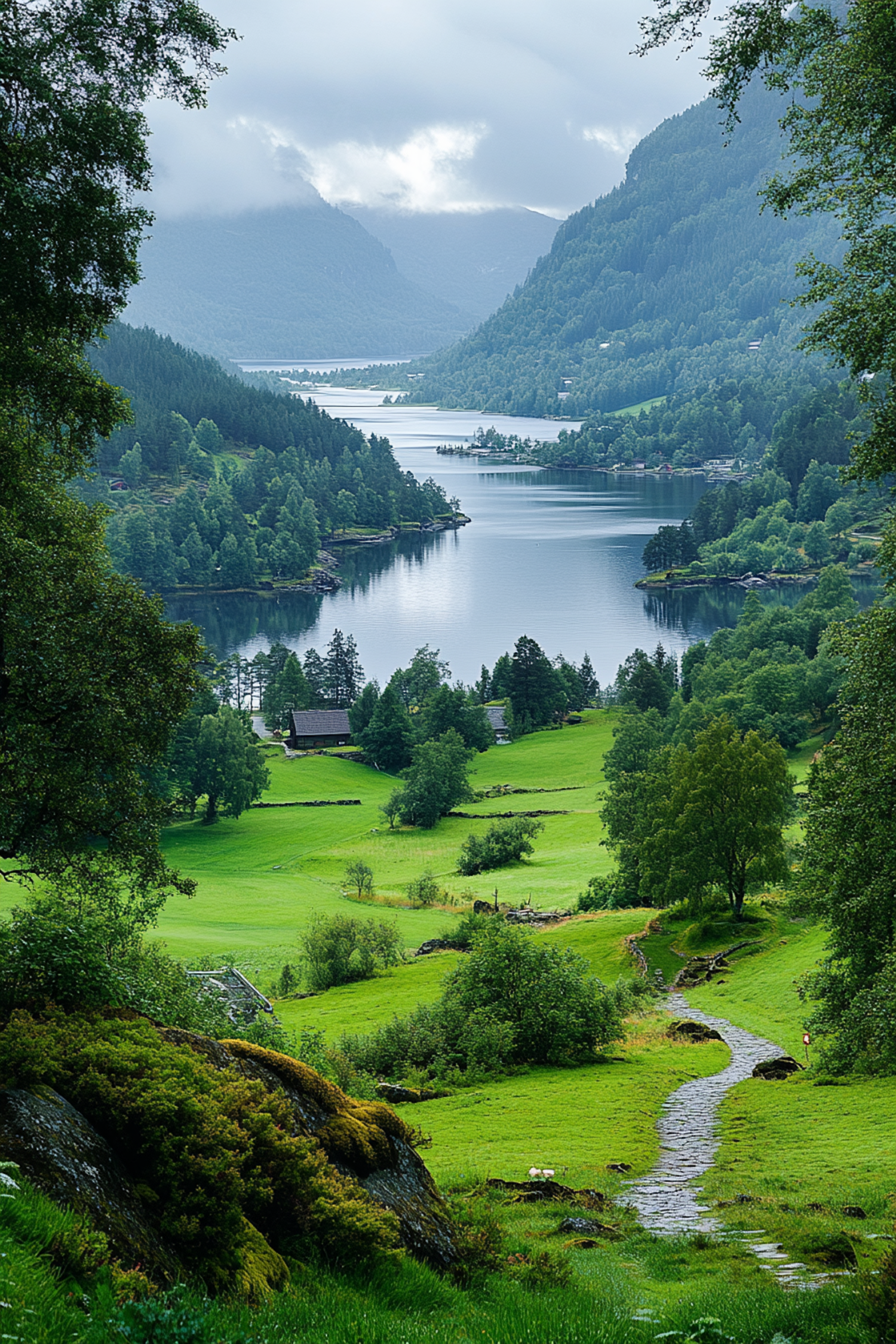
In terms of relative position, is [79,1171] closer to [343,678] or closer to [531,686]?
[531,686]

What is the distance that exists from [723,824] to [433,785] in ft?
150

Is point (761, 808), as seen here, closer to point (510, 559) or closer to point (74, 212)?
point (74, 212)

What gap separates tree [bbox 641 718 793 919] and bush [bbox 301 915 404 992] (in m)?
13.8

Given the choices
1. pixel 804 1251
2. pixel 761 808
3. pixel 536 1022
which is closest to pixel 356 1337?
pixel 804 1251

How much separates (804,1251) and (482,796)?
8638 centimetres

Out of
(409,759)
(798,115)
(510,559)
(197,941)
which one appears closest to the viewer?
(798,115)

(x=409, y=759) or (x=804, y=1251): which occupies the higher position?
(x=804, y=1251)

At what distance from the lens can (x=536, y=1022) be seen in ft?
95.6

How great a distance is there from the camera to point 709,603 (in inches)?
6718

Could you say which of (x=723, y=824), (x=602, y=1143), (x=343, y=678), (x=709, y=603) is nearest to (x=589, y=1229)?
(x=602, y=1143)

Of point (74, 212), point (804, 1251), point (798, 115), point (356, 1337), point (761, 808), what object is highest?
point (798, 115)

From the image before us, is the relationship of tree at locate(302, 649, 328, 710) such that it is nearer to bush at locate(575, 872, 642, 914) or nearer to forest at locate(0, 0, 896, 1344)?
bush at locate(575, 872, 642, 914)

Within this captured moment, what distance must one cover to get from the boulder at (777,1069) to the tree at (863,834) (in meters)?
6.30

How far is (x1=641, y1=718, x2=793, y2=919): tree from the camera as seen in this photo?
4475 centimetres
